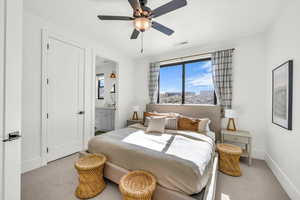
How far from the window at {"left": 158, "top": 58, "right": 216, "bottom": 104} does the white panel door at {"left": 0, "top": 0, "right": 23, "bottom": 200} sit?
3.38 metres

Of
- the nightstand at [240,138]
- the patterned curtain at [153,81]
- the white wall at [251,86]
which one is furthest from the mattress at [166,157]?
the patterned curtain at [153,81]

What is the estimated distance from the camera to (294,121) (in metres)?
1.63

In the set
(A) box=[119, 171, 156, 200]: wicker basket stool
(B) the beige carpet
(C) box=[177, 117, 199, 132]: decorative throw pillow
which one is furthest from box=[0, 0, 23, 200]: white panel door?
(C) box=[177, 117, 199, 132]: decorative throw pillow

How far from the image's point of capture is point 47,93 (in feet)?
7.83

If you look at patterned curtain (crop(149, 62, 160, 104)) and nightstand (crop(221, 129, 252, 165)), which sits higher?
patterned curtain (crop(149, 62, 160, 104))

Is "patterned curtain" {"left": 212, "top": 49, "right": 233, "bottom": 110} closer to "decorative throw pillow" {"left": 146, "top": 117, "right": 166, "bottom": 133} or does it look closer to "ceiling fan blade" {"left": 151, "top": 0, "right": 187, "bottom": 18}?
"decorative throw pillow" {"left": 146, "top": 117, "right": 166, "bottom": 133}

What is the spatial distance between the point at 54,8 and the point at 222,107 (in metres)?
3.93

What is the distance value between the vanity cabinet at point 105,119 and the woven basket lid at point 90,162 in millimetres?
2397

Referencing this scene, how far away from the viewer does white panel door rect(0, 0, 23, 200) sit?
98 centimetres

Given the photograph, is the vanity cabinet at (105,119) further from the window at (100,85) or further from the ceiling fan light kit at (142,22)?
the ceiling fan light kit at (142,22)

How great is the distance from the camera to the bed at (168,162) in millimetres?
1291

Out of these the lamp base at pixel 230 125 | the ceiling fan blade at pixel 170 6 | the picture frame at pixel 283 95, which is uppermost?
the ceiling fan blade at pixel 170 6

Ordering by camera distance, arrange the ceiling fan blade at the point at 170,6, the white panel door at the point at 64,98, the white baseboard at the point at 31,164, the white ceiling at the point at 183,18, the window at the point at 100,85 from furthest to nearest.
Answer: the window at the point at 100,85, the white panel door at the point at 64,98, the white baseboard at the point at 31,164, the white ceiling at the point at 183,18, the ceiling fan blade at the point at 170,6

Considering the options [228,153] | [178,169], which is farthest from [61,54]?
[228,153]
